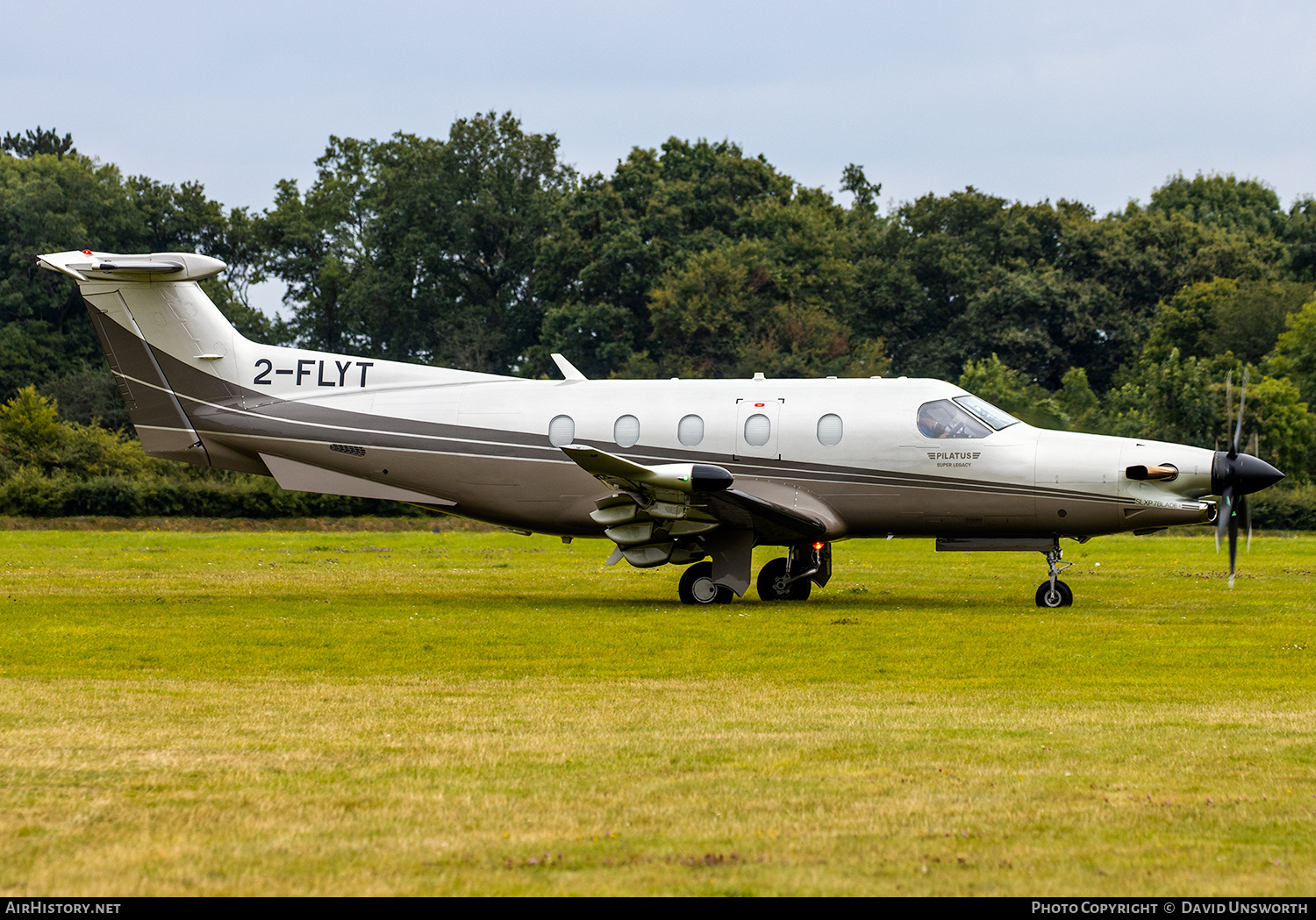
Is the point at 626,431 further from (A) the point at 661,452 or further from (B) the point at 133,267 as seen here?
(B) the point at 133,267

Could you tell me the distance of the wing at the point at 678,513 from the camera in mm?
21062

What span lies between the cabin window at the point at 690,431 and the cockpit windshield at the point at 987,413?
4307mm

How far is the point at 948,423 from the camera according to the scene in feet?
74.2

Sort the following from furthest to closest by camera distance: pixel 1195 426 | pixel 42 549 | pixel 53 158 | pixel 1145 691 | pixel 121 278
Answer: pixel 53 158 < pixel 1195 426 < pixel 42 549 < pixel 121 278 < pixel 1145 691

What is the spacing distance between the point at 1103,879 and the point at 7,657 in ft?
42.6

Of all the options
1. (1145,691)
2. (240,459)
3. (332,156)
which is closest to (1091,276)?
(332,156)

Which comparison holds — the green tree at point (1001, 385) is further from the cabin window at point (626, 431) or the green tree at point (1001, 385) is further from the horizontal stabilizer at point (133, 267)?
the horizontal stabilizer at point (133, 267)

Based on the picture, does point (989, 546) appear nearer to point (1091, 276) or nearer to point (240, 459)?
point (240, 459)

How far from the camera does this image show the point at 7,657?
15.5m

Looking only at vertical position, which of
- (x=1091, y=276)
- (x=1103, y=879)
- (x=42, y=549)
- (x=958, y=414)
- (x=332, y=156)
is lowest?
(x=42, y=549)

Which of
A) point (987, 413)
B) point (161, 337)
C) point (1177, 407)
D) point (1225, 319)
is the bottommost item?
point (987, 413)

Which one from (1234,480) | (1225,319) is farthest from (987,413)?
(1225,319)

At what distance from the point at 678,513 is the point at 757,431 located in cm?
214

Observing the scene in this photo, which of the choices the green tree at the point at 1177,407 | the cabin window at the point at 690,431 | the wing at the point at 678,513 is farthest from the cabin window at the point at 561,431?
the green tree at the point at 1177,407
